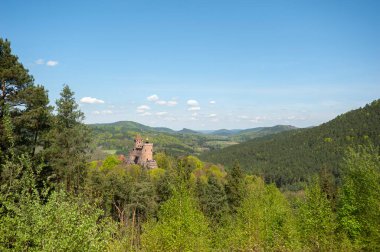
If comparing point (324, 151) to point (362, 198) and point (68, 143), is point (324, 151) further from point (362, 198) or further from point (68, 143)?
point (68, 143)

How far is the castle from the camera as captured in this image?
325ft

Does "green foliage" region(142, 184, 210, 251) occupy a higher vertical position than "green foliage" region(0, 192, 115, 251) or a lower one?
lower

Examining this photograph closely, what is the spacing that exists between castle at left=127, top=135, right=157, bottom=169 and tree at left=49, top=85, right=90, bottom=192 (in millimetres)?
64623

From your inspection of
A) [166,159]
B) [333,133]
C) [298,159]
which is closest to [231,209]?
[166,159]

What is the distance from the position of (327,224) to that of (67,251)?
21507mm

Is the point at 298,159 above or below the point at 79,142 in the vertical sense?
below

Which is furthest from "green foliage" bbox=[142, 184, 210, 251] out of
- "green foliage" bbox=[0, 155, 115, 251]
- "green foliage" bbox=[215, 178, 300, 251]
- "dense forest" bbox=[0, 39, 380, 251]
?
"green foliage" bbox=[0, 155, 115, 251]

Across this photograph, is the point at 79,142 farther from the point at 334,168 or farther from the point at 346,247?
the point at 334,168

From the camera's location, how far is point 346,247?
71.4 feet

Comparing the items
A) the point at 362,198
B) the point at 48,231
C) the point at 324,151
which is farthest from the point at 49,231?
the point at 324,151

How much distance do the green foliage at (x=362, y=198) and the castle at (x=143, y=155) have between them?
6873 cm

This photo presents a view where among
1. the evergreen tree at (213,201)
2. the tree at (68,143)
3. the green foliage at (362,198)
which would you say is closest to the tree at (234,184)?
the evergreen tree at (213,201)

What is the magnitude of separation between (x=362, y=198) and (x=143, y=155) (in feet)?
280

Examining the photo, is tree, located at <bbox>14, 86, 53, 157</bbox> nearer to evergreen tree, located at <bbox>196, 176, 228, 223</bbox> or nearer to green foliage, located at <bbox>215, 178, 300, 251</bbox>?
green foliage, located at <bbox>215, 178, 300, 251</bbox>
